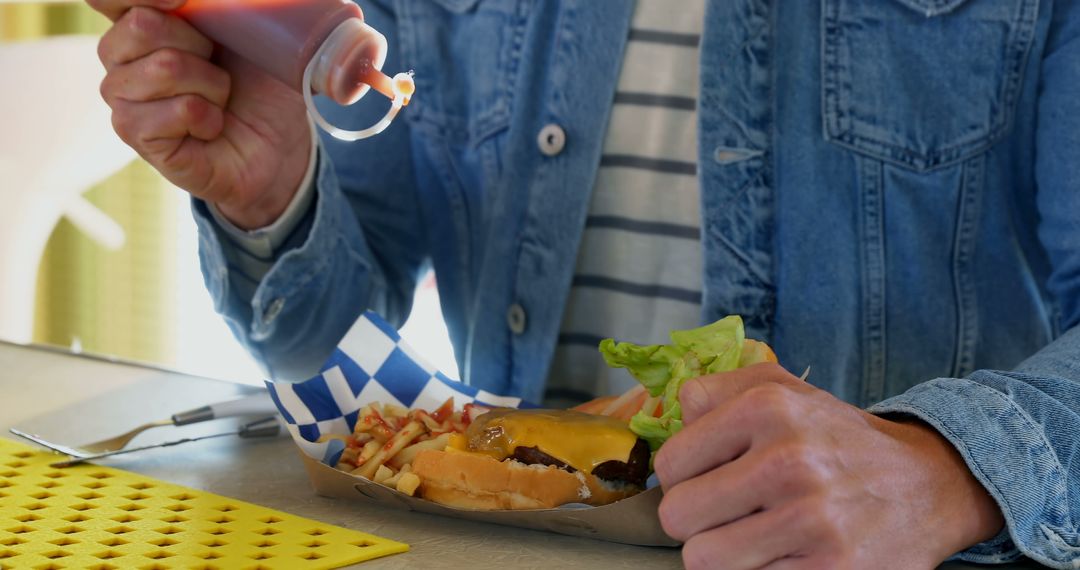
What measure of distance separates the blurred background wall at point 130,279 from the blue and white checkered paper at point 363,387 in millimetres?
2520

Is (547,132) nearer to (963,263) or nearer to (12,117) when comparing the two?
(963,263)

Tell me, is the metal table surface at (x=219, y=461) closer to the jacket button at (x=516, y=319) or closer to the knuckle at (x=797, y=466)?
the knuckle at (x=797, y=466)

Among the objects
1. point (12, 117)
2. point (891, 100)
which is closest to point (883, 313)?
point (891, 100)

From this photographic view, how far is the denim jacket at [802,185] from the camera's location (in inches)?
49.9

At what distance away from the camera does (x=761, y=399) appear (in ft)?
2.45

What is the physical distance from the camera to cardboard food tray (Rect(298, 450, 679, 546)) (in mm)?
818

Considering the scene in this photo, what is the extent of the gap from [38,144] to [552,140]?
180 cm

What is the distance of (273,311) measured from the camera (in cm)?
134

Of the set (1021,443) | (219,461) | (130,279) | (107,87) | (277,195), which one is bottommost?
(130,279)

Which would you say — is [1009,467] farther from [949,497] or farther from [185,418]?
[185,418]

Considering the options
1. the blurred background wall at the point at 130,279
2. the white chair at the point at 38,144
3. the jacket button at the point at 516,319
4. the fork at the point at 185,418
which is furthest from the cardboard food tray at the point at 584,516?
the blurred background wall at the point at 130,279

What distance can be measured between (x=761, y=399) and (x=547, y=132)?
28.8 inches

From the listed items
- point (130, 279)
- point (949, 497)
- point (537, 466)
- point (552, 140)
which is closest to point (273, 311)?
point (552, 140)

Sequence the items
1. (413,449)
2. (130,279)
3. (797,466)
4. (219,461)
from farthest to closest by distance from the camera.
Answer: (130,279), (219,461), (413,449), (797,466)
